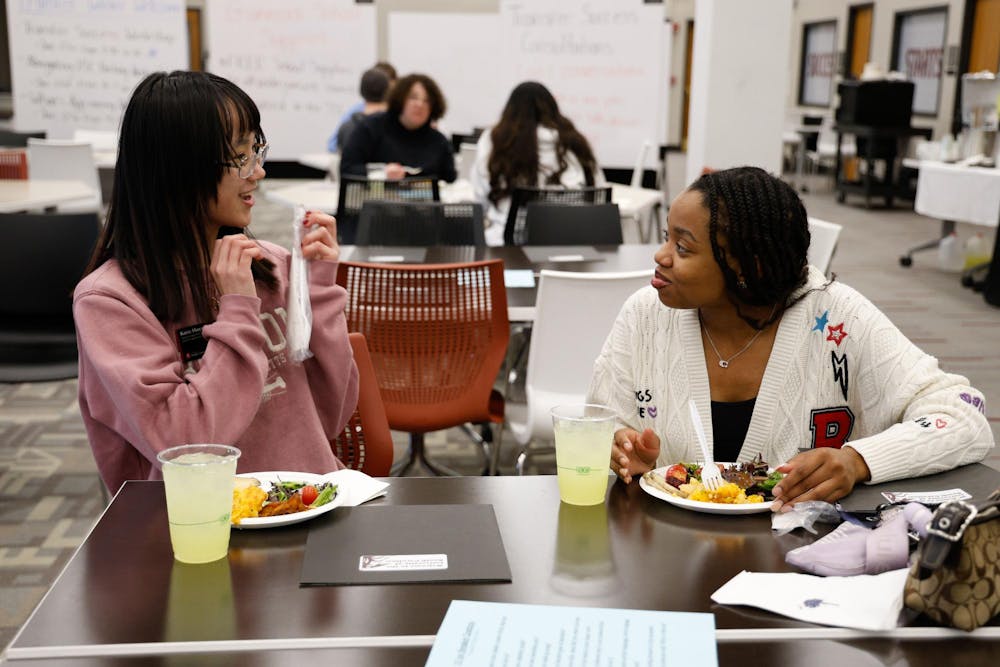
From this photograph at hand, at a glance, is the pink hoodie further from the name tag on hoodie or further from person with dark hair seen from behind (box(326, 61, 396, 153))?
person with dark hair seen from behind (box(326, 61, 396, 153))

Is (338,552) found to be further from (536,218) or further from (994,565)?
(536,218)

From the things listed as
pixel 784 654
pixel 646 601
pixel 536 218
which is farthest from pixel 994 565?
pixel 536 218

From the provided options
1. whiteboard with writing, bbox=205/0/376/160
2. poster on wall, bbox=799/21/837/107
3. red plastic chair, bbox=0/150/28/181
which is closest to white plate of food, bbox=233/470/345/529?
red plastic chair, bbox=0/150/28/181

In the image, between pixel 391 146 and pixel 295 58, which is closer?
pixel 391 146

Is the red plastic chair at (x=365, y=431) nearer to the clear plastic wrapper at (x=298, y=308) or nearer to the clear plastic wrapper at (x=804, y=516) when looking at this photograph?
the clear plastic wrapper at (x=298, y=308)

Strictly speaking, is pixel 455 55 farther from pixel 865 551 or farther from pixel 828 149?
pixel 865 551

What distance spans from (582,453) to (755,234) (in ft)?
1.82

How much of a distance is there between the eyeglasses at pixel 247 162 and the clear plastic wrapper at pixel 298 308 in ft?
0.36

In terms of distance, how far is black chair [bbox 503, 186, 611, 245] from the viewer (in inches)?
181

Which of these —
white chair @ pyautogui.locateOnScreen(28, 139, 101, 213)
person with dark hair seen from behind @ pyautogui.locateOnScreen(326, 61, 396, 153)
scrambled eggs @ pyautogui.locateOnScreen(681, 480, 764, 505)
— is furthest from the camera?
person with dark hair seen from behind @ pyautogui.locateOnScreen(326, 61, 396, 153)

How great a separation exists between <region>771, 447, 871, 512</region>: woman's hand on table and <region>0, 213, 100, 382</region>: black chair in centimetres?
268

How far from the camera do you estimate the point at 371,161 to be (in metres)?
5.83

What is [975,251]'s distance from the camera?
7.75 m

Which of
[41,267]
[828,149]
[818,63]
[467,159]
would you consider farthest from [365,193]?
[818,63]
